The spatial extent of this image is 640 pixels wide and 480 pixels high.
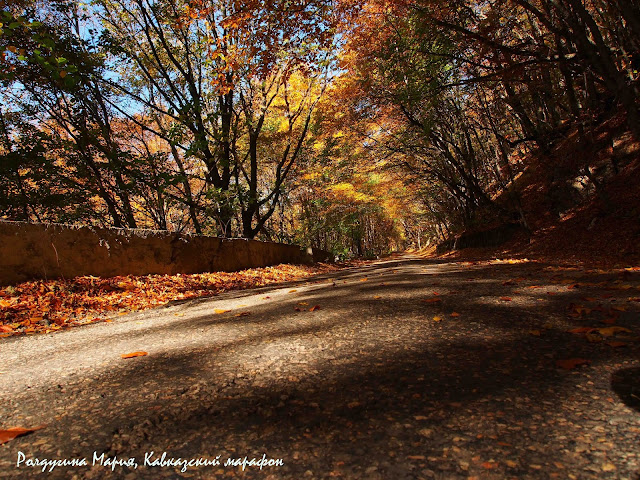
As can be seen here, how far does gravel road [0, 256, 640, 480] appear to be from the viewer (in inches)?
35.9

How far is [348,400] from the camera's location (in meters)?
1.27

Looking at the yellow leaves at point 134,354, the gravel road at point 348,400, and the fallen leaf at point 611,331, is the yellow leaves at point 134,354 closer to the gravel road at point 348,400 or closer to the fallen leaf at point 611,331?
the gravel road at point 348,400

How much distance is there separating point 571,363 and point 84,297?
5.12 m

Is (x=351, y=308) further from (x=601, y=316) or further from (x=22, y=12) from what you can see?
(x=22, y=12)

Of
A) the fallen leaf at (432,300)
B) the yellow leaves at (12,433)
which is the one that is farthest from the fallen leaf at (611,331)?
the yellow leaves at (12,433)

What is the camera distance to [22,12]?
313 inches

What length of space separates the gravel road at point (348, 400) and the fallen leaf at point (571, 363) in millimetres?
11

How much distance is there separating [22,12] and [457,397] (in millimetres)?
12170

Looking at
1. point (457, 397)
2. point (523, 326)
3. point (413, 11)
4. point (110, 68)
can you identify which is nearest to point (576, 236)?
point (413, 11)

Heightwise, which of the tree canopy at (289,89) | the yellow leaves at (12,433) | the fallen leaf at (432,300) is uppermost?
the tree canopy at (289,89)

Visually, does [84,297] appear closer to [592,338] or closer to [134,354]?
[134,354]

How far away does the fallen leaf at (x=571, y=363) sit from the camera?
1397 millimetres

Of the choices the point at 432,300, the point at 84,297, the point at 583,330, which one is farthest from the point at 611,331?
the point at 84,297

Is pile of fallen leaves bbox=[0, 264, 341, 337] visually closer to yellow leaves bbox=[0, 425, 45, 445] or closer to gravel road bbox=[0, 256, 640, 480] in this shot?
gravel road bbox=[0, 256, 640, 480]
